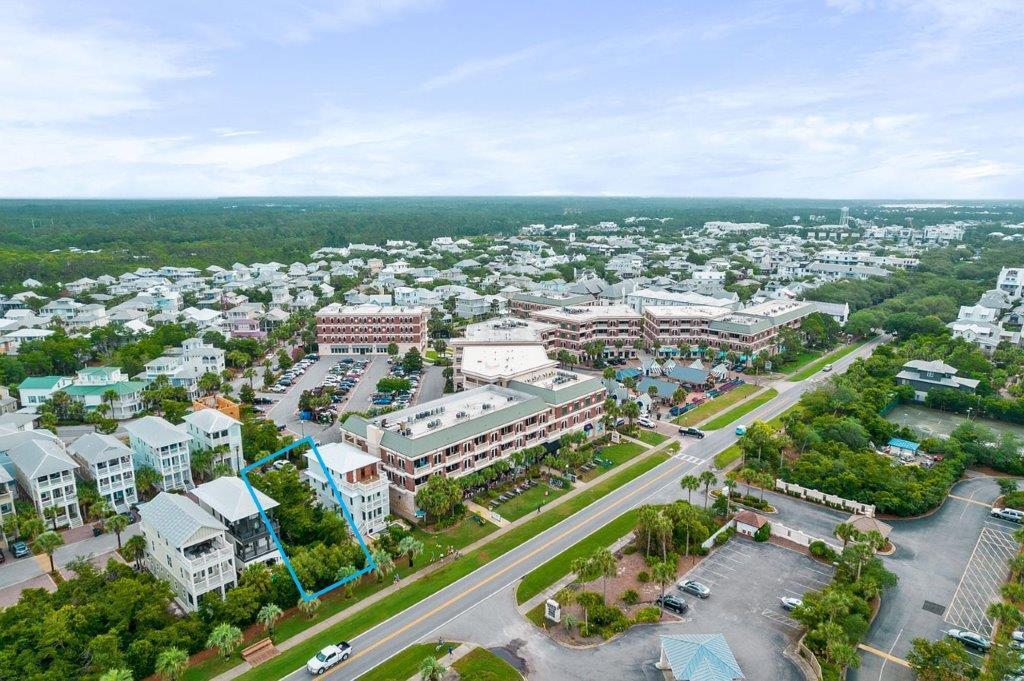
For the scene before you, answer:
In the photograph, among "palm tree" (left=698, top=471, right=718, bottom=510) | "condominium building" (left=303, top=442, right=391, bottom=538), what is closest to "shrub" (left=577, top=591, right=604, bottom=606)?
"palm tree" (left=698, top=471, right=718, bottom=510)

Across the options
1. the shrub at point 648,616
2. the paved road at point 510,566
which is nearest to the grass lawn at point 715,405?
the paved road at point 510,566

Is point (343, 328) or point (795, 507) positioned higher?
point (343, 328)

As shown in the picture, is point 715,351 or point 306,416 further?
point 715,351

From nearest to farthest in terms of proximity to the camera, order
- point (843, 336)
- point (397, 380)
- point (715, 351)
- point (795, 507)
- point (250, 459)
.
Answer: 1. point (795, 507)
2. point (250, 459)
3. point (397, 380)
4. point (715, 351)
5. point (843, 336)

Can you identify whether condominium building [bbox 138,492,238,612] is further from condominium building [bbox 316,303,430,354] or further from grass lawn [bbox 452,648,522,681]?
condominium building [bbox 316,303,430,354]

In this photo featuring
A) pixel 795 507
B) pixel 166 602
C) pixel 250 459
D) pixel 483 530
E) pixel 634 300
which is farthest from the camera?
pixel 634 300

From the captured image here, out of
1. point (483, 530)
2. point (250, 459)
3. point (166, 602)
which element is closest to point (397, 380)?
point (250, 459)

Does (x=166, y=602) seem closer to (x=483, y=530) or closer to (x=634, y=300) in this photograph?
(x=483, y=530)
